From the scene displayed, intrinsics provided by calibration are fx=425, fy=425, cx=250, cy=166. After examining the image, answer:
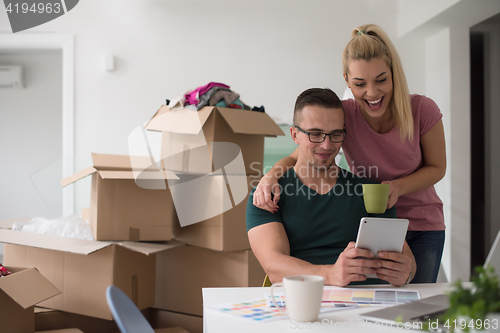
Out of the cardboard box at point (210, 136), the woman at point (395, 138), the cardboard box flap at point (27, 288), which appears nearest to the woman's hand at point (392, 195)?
the woman at point (395, 138)

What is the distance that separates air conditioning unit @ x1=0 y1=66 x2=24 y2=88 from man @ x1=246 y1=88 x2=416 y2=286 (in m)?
3.88

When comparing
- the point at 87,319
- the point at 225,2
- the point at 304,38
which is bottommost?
the point at 87,319

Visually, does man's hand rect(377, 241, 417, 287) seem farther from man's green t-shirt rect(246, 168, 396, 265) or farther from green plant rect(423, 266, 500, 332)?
green plant rect(423, 266, 500, 332)

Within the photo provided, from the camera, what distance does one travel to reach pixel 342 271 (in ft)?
3.43

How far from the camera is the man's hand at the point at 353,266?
41.0 inches

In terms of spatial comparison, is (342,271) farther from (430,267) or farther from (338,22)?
(338,22)

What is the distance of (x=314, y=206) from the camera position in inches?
52.4

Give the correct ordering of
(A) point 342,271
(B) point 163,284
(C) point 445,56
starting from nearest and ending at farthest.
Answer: (A) point 342,271 → (B) point 163,284 → (C) point 445,56

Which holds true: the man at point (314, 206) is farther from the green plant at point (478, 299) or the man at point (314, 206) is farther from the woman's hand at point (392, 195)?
the green plant at point (478, 299)

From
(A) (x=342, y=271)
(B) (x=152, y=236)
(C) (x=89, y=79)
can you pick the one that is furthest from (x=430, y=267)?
(C) (x=89, y=79)

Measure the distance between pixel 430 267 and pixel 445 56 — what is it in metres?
2.45

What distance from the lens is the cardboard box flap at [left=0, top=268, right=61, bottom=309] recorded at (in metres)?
1.57

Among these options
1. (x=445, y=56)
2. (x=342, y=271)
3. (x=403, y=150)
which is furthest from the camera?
(x=445, y=56)

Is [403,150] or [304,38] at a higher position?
[304,38]
